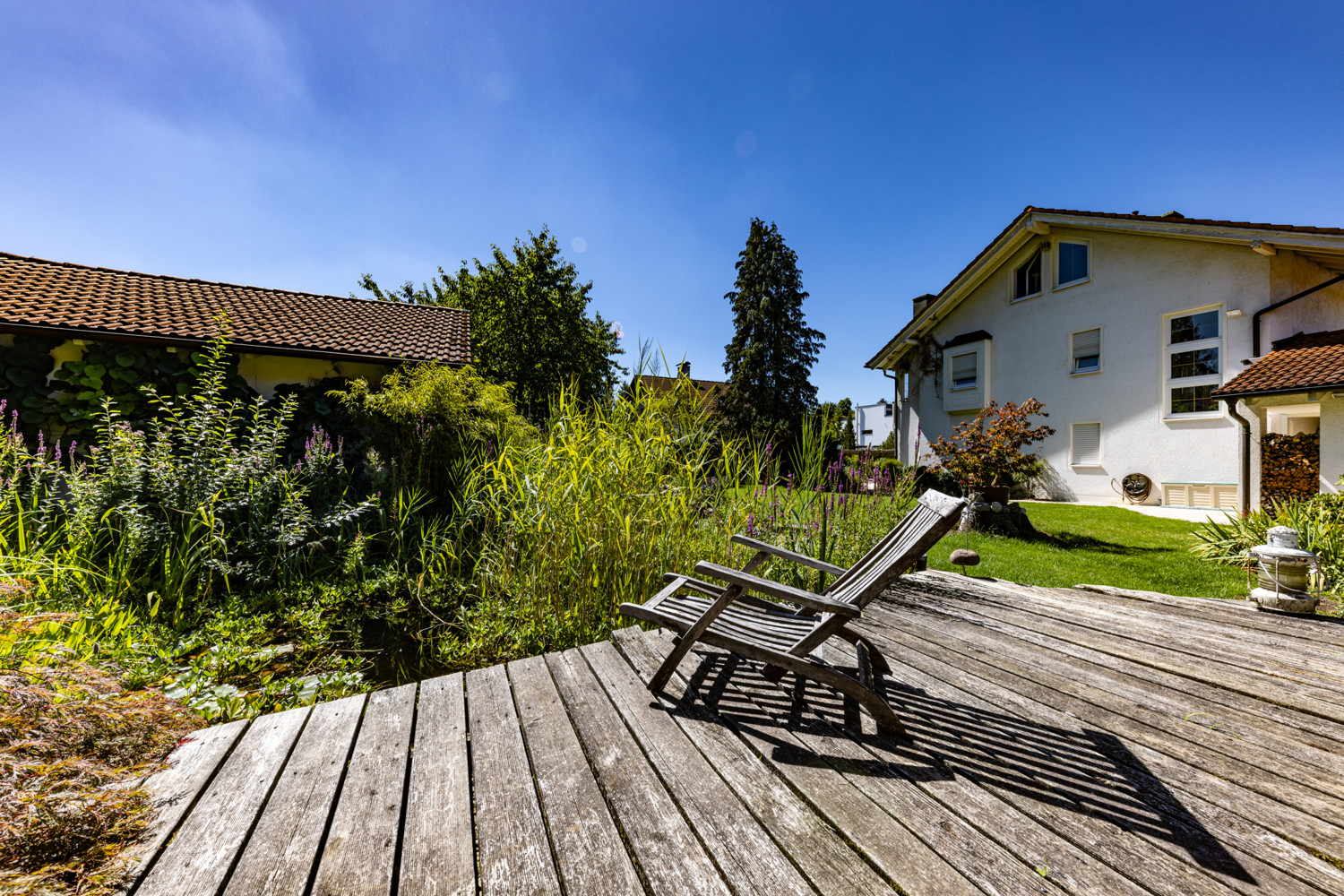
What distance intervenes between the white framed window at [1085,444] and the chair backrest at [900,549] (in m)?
14.5

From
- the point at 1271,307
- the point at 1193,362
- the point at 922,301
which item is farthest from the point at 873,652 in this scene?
the point at 922,301

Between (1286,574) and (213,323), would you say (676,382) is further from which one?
(213,323)

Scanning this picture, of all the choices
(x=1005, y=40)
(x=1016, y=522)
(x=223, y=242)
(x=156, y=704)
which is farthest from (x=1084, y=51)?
(x=223, y=242)

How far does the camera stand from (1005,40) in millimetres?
7062

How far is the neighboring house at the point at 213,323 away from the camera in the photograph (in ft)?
24.5

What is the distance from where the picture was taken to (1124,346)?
41.4 feet

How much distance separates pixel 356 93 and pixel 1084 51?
405 inches

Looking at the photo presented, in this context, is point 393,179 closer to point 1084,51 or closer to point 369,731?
point 369,731

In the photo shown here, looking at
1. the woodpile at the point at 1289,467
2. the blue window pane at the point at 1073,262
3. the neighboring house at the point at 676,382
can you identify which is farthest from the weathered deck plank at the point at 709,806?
the blue window pane at the point at 1073,262

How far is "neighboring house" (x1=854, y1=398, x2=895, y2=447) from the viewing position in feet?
116

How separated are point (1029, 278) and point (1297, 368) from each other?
7072 mm

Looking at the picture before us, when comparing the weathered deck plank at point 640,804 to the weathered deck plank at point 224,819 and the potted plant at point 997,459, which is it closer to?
the weathered deck plank at point 224,819

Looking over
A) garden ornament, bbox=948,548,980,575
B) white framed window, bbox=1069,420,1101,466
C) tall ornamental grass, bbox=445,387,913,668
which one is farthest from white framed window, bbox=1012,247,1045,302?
tall ornamental grass, bbox=445,387,913,668

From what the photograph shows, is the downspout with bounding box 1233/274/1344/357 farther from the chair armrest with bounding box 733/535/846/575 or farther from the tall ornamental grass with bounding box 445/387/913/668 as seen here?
the chair armrest with bounding box 733/535/846/575
